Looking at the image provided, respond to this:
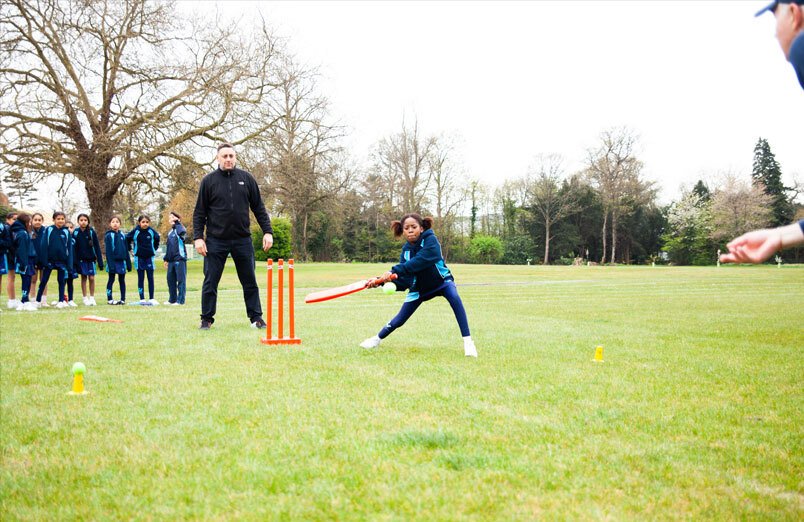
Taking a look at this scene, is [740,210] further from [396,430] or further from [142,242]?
[396,430]

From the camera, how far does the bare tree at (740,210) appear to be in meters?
61.6

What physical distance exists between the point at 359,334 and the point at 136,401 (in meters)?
4.79

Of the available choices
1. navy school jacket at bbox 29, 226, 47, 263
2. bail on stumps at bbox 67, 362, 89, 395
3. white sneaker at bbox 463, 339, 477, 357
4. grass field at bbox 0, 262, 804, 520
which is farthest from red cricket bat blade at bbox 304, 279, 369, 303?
navy school jacket at bbox 29, 226, 47, 263

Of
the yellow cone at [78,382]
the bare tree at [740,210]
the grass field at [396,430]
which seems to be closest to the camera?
the grass field at [396,430]

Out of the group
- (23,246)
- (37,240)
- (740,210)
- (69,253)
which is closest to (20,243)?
(23,246)

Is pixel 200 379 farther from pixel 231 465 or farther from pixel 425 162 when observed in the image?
pixel 425 162

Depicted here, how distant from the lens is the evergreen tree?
6731 centimetres

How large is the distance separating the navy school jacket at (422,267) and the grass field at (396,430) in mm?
859

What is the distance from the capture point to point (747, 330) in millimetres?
10945

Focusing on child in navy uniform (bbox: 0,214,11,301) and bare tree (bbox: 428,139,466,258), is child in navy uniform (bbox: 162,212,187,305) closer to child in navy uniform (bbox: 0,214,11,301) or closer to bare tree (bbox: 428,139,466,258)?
child in navy uniform (bbox: 0,214,11,301)

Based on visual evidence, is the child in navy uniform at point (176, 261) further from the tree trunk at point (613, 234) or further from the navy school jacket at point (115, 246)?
the tree trunk at point (613, 234)

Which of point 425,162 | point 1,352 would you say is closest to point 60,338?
point 1,352

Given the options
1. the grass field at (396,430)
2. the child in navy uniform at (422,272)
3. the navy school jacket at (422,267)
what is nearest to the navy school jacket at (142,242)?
the grass field at (396,430)

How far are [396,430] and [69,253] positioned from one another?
13.2m
